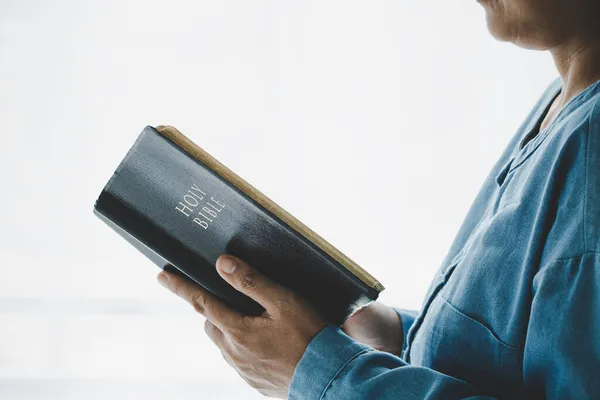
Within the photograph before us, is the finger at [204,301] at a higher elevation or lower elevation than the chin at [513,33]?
lower

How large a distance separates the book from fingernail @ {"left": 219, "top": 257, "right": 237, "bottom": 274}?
2 centimetres

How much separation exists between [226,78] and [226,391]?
0.99 metres

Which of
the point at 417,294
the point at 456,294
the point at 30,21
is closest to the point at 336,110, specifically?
the point at 417,294

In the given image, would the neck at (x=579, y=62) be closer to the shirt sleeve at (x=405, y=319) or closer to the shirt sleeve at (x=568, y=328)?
the shirt sleeve at (x=568, y=328)

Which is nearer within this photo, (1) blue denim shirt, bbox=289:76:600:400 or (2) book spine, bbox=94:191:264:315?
(1) blue denim shirt, bbox=289:76:600:400

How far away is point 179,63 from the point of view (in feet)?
5.74

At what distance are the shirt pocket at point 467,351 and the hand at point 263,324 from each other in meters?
0.11

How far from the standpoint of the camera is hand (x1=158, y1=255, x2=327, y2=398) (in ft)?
1.69

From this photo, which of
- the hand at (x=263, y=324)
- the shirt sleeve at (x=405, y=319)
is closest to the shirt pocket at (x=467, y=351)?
the hand at (x=263, y=324)

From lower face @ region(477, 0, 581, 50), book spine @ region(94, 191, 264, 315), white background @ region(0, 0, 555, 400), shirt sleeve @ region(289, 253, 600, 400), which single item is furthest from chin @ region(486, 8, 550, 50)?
white background @ region(0, 0, 555, 400)

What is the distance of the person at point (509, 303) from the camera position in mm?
426

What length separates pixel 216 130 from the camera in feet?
5.79

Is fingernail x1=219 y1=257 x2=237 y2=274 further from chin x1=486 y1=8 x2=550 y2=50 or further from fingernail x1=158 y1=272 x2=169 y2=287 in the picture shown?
chin x1=486 y1=8 x2=550 y2=50

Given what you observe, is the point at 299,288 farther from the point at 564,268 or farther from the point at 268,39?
the point at 268,39
